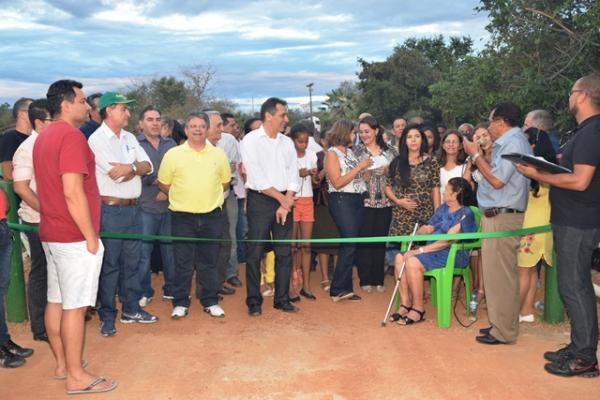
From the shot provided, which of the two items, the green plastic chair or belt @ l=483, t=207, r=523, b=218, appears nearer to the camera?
belt @ l=483, t=207, r=523, b=218

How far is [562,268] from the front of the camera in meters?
4.91

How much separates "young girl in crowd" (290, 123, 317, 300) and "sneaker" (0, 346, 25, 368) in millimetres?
3339

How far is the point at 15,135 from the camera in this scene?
592cm

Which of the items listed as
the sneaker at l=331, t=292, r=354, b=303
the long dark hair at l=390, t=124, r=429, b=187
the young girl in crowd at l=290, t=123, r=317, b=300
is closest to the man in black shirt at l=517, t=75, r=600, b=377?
the long dark hair at l=390, t=124, r=429, b=187

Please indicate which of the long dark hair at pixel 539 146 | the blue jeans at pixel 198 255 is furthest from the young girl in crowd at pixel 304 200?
the long dark hair at pixel 539 146

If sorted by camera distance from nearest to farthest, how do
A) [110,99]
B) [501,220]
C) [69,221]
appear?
[69,221] < [501,220] < [110,99]

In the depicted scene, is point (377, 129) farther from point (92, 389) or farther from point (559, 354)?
point (92, 389)

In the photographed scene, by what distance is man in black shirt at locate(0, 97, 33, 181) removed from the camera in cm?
584

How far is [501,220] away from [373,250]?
239 centimetres

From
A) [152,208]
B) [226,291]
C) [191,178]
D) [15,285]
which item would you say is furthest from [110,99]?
[226,291]

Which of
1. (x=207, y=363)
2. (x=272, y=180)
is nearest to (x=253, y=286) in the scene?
(x=272, y=180)

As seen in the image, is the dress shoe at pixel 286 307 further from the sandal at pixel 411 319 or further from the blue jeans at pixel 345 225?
the sandal at pixel 411 319

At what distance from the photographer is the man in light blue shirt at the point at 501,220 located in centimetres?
547

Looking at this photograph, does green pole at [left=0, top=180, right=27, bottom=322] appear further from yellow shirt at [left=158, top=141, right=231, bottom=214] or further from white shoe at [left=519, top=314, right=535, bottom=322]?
white shoe at [left=519, top=314, right=535, bottom=322]
